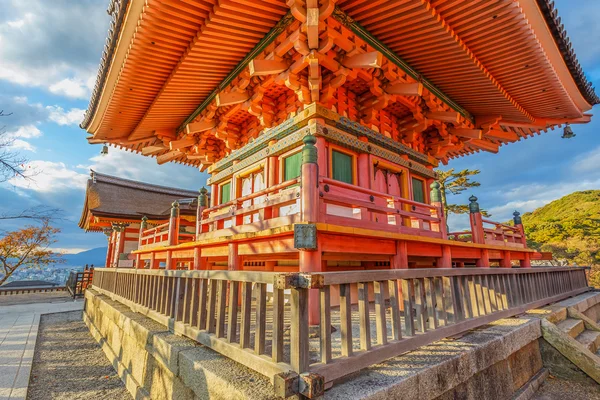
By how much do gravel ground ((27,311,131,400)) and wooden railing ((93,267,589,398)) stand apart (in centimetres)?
119

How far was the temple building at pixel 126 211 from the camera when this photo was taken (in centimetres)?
1365

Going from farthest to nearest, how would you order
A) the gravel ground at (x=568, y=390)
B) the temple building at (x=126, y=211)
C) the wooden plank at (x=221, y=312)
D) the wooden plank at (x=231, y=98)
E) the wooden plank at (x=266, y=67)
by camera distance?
1. the temple building at (x=126, y=211)
2. the wooden plank at (x=231, y=98)
3. the wooden plank at (x=266, y=67)
4. the gravel ground at (x=568, y=390)
5. the wooden plank at (x=221, y=312)

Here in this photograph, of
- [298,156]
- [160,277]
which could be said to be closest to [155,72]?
[298,156]

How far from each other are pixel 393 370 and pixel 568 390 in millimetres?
3418

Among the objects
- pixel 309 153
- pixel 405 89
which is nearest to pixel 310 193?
pixel 309 153

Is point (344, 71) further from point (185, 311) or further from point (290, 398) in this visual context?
point (290, 398)

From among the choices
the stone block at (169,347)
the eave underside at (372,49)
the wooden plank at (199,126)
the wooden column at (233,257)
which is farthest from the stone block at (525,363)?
the wooden plank at (199,126)

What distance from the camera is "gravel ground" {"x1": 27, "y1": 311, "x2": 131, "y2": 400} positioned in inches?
172

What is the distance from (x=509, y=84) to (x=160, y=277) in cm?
855

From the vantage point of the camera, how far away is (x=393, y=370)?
2.20 m

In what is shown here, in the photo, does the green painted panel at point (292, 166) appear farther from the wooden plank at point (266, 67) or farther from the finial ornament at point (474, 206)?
the finial ornament at point (474, 206)

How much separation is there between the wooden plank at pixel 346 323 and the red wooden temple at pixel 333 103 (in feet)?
5.12

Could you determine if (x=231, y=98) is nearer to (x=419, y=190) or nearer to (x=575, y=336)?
(x=419, y=190)

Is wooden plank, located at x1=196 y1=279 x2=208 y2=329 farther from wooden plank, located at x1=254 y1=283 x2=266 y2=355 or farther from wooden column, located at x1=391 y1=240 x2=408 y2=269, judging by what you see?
wooden column, located at x1=391 y1=240 x2=408 y2=269
